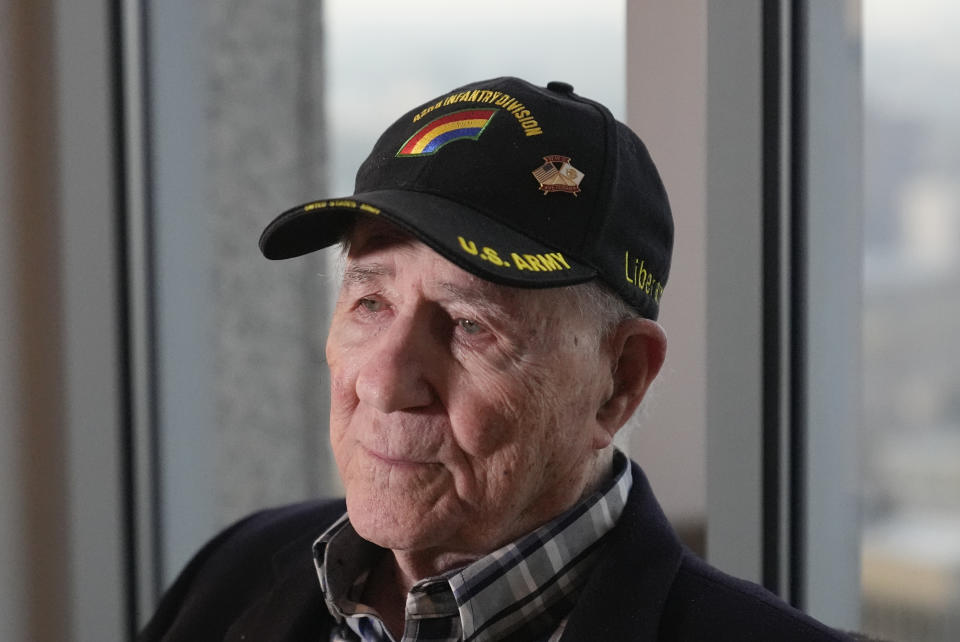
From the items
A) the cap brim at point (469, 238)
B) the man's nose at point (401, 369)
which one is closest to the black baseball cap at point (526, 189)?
the cap brim at point (469, 238)

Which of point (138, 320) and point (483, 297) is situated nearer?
point (483, 297)

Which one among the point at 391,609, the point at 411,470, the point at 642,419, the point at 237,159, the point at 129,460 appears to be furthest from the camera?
the point at 237,159

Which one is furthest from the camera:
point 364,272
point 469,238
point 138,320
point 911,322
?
point 138,320

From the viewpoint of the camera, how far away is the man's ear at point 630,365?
3.41ft

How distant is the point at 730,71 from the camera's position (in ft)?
3.79

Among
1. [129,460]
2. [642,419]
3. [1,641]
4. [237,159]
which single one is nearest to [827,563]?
[642,419]

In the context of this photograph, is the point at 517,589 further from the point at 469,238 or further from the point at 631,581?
the point at 469,238

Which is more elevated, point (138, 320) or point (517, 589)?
point (138, 320)

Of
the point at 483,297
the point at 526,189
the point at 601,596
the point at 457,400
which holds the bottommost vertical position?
the point at 601,596

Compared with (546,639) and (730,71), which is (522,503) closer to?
(546,639)

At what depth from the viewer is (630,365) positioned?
1.07 m

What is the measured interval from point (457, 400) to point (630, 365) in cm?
22

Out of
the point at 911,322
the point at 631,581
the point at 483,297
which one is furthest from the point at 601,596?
the point at 911,322

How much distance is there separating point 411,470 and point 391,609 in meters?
0.24
